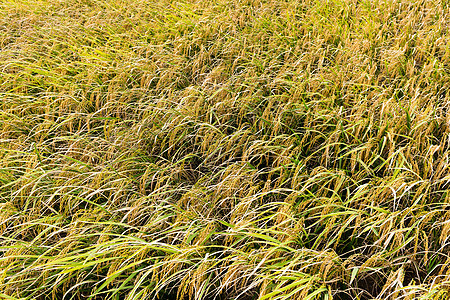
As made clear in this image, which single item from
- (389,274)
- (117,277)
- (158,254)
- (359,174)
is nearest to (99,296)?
(117,277)

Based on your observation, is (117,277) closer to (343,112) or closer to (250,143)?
(250,143)

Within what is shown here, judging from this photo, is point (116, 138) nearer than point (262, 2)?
Yes

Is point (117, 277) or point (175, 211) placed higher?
point (175, 211)

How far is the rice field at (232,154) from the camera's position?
1675mm

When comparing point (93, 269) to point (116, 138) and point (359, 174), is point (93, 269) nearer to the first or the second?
point (116, 138)

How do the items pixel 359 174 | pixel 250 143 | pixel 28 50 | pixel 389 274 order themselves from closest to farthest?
pixel 389 274 < pixel 359 174 < pixel 250 143 < pixel 28 50

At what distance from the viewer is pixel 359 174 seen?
205 cm

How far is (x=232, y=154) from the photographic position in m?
2.28

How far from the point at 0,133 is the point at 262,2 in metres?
2.73

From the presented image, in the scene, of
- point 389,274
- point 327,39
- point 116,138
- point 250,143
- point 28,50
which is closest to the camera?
point 389,274

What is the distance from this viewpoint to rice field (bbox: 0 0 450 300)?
1.67 m

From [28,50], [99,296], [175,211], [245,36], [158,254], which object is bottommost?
[99,296]

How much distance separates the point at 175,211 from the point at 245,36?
1966 mm

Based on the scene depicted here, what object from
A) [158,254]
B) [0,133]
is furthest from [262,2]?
[158,254]
